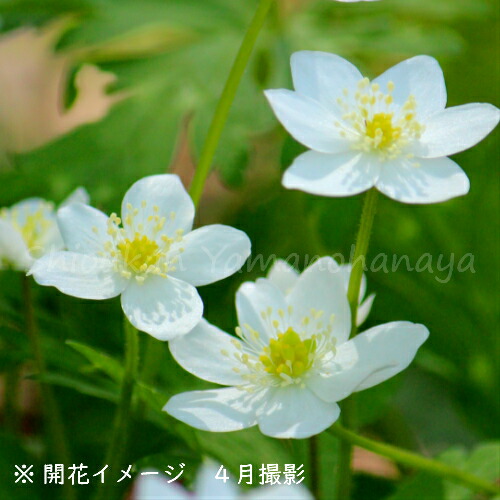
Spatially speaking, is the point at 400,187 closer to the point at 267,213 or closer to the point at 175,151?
the point at 175,151

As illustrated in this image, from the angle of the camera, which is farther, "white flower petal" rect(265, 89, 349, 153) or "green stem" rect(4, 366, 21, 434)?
"green stem" rect(4, 366, 21, 434)

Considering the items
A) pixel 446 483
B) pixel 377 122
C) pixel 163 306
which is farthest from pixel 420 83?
pixel 446 483

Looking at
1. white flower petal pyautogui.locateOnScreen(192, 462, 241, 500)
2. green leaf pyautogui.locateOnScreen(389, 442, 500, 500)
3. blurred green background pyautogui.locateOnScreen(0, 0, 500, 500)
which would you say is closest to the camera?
white flower petal pyautogui.locateOnScreen(192, 462, 241, 500)

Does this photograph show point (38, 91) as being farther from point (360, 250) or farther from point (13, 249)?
point (360, 250)

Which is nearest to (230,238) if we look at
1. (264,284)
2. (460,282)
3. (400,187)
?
(264,284)

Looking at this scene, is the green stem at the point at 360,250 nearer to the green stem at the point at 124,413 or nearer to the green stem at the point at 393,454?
the green stem at the point at 393,454

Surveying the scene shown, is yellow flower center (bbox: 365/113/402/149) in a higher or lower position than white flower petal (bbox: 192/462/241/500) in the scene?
higher

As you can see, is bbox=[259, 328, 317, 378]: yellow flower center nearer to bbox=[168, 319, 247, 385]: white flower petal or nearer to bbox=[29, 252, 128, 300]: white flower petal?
bbox=[168, 319, 247, 385]: white flower petal

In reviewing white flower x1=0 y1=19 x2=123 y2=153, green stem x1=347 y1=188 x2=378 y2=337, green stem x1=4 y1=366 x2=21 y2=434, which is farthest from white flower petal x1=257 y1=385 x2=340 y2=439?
white flower x1=0 y1=19 x2=123 y2=153
